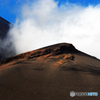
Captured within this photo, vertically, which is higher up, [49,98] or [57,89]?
[57,89]

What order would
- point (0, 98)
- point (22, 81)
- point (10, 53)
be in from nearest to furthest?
point (0, 98) → point (22, 81) → point (10, 53)

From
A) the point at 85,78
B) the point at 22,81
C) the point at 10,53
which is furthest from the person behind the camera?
the point at 10,53

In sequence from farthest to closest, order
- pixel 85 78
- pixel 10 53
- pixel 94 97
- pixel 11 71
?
pixel 10 53 < pixel 11 71 < pixel 85 78 < pixel 94 97

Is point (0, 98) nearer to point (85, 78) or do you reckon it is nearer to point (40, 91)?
point (40, 91)

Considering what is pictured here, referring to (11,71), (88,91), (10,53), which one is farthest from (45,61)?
(10,53)

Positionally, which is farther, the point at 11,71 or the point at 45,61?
the point at 45,61

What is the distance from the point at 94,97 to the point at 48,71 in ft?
7.37

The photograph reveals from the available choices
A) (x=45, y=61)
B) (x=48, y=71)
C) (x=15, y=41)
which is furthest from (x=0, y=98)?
(x=15, y=41)

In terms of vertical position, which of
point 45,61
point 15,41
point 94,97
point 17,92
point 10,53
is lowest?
point 94,97

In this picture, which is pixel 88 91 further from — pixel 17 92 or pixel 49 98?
pixel 17 92

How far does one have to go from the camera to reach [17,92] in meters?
3.65

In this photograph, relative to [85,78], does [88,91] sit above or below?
below

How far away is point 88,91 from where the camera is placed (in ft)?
12.6

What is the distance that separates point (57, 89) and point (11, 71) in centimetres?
249
